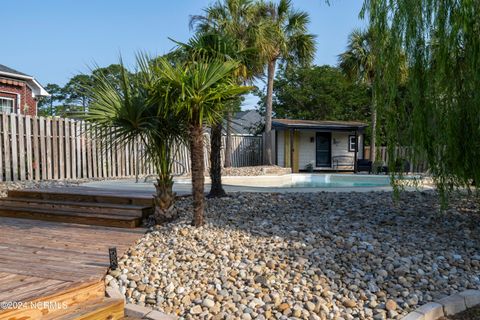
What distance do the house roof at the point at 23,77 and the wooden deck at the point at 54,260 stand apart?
362 inches

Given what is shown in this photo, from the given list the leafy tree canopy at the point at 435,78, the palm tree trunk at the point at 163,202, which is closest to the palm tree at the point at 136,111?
the palm tree trunk at the point at 163,202

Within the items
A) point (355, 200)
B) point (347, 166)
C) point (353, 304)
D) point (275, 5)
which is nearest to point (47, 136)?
point (355, 200)

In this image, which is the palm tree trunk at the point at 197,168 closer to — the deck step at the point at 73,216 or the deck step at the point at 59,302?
the deck step at the point at 73,216

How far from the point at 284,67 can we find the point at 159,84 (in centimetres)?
1530

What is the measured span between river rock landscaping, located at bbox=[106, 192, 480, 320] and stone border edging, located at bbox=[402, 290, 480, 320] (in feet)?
0.27

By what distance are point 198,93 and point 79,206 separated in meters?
2.79

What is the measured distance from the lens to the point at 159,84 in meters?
4.19

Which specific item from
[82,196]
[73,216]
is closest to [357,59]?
[82,196]

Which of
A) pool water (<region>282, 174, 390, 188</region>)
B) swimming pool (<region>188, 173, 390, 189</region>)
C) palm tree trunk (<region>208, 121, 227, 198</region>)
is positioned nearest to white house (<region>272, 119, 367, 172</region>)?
pool water (<region>282, 174, 390, 188</region>)

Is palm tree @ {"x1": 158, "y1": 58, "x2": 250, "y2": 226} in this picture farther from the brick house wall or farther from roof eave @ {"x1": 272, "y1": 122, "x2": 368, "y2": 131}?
roof eave @ {"x1": 272, "y1": 122, "x2": 368, "y2": 131}

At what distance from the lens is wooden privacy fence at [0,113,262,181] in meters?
8.69

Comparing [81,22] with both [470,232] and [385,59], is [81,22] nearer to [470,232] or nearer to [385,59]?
[385,59]

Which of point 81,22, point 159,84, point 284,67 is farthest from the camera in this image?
point 284,67

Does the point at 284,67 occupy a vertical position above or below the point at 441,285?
above
